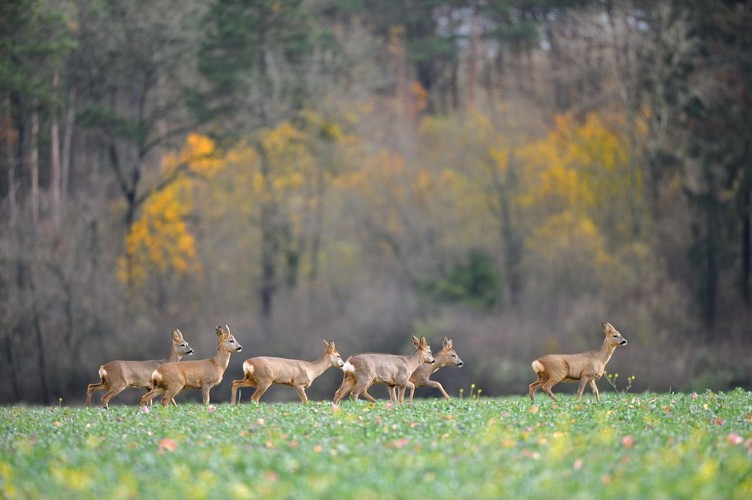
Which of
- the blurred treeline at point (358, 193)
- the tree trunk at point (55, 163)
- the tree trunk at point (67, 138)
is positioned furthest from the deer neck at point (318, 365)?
the tree trunk at point (67, 138)

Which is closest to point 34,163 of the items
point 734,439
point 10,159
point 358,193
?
point 10,159

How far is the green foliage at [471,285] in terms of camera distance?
52.4 meters

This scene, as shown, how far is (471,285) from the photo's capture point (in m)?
53.0

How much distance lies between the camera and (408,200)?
59844 mm

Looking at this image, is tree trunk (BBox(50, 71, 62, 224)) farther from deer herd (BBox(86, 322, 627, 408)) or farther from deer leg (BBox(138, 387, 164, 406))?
deer leg (BBox(138, 387, 164, 406))

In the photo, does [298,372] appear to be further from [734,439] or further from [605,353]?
[734,439]

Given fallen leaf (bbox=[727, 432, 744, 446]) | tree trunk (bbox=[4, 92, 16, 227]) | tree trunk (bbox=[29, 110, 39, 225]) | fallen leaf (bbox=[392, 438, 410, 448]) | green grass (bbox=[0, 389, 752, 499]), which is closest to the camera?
green grass (bbox=[0, 389, 752, 499])

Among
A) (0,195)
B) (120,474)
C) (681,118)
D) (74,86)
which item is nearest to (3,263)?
(0,195)

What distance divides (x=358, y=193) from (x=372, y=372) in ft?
136

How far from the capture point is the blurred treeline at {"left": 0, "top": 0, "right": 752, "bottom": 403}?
4531cm

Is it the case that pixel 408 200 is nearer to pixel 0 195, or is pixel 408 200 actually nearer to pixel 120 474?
pixel 0 195

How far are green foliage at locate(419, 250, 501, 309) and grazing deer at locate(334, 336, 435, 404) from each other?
31792mm

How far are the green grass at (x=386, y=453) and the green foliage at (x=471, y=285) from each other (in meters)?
34.4

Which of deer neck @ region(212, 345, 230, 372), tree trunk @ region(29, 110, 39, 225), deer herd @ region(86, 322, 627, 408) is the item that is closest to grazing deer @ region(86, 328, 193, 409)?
deer herd @ region(86, 322, 627, 408)
